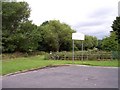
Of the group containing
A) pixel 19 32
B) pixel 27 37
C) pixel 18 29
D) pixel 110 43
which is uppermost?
pixel 18 29

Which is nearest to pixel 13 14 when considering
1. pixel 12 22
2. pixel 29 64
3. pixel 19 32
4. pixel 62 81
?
pixel 12 22

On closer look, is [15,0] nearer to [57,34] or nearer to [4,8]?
[4,8]

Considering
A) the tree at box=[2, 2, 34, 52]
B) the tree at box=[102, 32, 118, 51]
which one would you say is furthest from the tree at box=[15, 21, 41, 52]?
the tree at box=[102, 32, 118, 51]

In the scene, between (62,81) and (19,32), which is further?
(19,32)

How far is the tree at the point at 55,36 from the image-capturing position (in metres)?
57.4

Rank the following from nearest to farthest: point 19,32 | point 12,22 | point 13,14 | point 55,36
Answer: point 13,14 < point 12,22 < point 19,32 < point 55,36

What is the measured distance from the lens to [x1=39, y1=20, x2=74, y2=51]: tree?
57.4 meters

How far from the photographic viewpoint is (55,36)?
57938 mm

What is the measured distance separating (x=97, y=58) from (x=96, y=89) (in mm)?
21524

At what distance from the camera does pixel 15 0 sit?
47.7 metres

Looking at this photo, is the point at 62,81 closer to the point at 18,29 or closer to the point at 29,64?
the point at 29,64

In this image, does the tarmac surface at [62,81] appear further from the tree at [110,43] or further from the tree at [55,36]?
the tree at [55,36]

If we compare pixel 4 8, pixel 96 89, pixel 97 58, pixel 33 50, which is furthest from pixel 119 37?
pixel 96 89

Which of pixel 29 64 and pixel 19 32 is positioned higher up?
pixel 19 32
